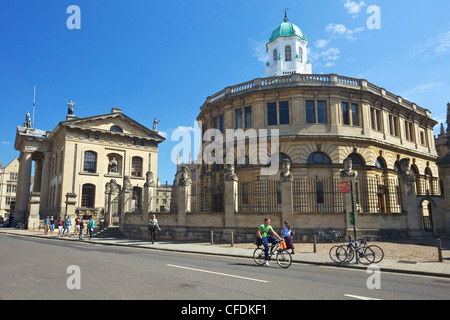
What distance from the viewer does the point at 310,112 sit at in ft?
94.8

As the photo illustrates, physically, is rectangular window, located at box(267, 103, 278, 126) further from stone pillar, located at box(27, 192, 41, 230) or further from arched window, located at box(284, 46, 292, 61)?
stone pillar, located at box(27, 192, 41, 230)

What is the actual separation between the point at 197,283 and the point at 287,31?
50999 millimetres

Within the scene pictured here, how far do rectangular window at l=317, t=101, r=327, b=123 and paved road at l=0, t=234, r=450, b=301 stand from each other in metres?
19.5

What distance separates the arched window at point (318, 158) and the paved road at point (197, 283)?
57.7 feet

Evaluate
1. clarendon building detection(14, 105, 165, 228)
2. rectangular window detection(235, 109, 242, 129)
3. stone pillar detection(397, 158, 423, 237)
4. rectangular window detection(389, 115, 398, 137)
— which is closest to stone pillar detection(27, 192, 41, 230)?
clarendon building detection(14, 105, 165, 228)

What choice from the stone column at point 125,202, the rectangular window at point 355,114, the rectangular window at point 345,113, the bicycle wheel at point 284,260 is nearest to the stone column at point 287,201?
the bicycle wheel at point 284,260

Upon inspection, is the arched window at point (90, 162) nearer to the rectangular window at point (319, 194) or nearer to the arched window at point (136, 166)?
the arched window at point (136, 166)

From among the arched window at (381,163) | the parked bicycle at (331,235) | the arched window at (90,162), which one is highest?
the arched window at (90,162)

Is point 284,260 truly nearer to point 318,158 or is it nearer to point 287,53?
point 318,158

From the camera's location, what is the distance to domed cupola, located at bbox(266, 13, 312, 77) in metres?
51.4

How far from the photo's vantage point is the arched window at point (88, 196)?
43219 mm

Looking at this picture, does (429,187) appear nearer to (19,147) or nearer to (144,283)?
(144,283)

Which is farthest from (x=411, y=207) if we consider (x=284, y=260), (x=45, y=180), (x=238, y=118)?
→ (x=45, y=180)
